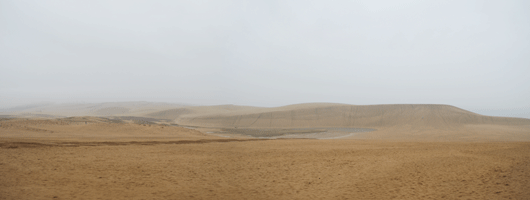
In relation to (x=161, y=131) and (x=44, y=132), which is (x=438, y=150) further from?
(x=44, y=132)

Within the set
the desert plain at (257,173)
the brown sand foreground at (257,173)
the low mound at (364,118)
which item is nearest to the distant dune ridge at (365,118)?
the low mound at (364,118)

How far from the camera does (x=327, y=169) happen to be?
37.8ft

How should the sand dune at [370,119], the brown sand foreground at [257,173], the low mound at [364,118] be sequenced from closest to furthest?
the brown sand foreground at [257,173], the sand dune at [370,119], the low mound at [364,118]

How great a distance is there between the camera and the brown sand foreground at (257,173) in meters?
8.27

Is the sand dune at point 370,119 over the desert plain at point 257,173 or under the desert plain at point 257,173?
over

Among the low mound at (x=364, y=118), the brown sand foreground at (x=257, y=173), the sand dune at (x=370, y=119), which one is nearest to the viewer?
the brown sand foreground at (x=257, y=173)

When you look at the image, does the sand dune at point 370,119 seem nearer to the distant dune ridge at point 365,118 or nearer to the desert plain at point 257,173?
the distant dune ridge at point 365,118

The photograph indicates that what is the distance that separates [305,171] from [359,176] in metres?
2.19

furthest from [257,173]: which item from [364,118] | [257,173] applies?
[364,118]

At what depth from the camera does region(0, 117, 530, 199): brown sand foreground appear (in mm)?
8273

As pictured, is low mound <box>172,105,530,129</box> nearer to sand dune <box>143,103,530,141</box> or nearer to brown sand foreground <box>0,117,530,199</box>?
sand dune <box>143,103,530,141</box>

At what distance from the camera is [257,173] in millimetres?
10953

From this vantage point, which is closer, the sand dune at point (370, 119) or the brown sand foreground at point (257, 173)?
the brown sand foreground at point (257, 173)

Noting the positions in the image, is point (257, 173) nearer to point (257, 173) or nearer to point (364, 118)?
point (257, 173)
